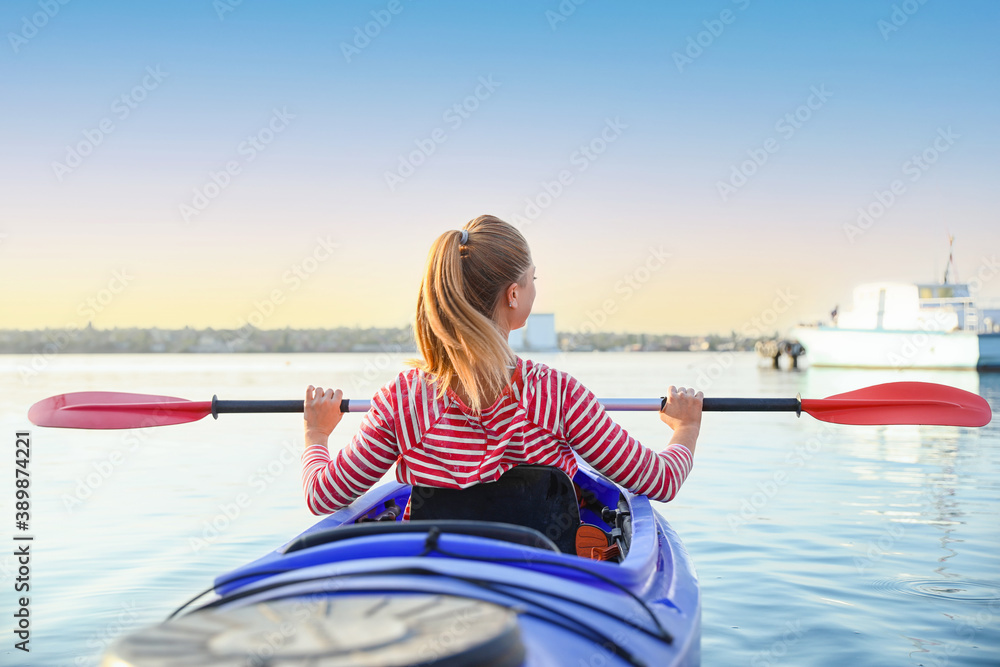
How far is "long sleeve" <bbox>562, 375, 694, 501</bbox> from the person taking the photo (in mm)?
2543

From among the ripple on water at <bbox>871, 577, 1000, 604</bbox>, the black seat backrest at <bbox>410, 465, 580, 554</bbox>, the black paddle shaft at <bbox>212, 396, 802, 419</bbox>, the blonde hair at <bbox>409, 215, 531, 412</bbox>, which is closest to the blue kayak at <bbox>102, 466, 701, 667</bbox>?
the black seat backrest at <bbox>410, 465, 580, 554</bbox>

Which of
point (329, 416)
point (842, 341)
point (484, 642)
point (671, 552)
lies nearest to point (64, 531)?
point (329, 416)

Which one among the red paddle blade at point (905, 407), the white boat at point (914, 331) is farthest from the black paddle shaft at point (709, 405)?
the white boat at point (914, 331)

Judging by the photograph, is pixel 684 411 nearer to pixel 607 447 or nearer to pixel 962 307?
pixel 607 447

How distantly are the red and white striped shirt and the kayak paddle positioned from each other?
75.4 inches

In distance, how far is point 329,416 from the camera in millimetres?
3311

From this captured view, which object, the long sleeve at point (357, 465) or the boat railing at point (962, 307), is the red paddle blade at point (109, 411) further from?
the boat railing at point (962, 307)

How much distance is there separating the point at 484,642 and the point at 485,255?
52.2 inches

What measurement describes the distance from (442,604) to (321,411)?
1.78 meters

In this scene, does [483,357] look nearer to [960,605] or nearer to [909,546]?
[960,605]

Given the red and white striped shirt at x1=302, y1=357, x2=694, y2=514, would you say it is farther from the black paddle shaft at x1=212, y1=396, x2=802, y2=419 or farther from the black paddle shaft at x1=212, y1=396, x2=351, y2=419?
the black paddle shaft at x1=212, y1=396, x2=351, y2=419

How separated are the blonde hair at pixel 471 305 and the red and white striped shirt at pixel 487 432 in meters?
0.06

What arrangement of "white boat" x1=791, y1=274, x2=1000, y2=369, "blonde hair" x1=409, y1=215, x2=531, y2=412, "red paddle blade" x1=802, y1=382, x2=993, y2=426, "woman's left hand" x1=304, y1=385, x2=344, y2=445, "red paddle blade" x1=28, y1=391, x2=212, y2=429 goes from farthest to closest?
"white boat" x1=791, y1=274, x2=1000, y2=369
"red paddle blade" x1=28, y1=391, x2=212, y2=429
"red paddle blade" x1=802, y1=382, x2=993, y2=426
"woman's left hand" x1=304, y1=385, x2=344, y2=445
"blonde hair" x1=409, y1=215, x2=531, y2=412

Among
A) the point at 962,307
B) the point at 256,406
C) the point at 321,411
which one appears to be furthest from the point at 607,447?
the point at 962,307
